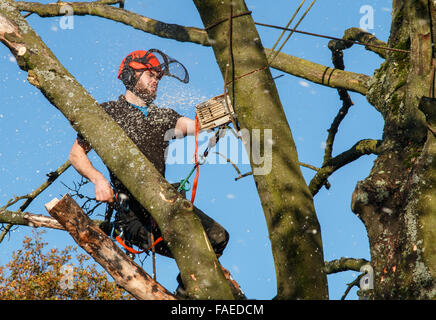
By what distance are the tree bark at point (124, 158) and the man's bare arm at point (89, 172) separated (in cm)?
47

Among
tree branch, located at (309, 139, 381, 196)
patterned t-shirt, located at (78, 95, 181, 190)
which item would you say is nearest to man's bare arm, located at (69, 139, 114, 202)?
patterned t-shirt, located at (78, 95, 181, 190)

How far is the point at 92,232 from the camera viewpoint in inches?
133

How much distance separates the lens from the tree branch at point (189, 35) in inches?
219

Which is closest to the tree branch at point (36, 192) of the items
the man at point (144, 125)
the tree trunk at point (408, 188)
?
the man at point (144, 125)

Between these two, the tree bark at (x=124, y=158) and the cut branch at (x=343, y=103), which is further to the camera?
the cut branch at (x=343, y=103)

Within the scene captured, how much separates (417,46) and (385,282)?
1.46m

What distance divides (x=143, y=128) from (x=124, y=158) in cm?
152

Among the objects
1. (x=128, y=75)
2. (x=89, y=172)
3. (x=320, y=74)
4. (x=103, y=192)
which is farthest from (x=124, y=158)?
(x=320, y=74)

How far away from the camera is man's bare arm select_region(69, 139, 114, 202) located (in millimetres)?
3748

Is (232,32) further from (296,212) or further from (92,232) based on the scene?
(92,232)

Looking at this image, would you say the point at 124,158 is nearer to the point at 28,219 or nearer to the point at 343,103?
the point at 28,219

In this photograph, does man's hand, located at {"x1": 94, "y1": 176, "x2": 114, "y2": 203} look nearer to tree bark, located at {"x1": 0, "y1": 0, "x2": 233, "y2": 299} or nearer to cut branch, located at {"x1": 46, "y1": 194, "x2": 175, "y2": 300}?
cut branch, located at {"x1": 46, "y1": 194, "x2": 175, "y2": 300}

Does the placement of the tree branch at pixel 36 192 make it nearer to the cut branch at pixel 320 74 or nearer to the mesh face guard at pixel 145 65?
the mesh face guard at pixel 145 65
